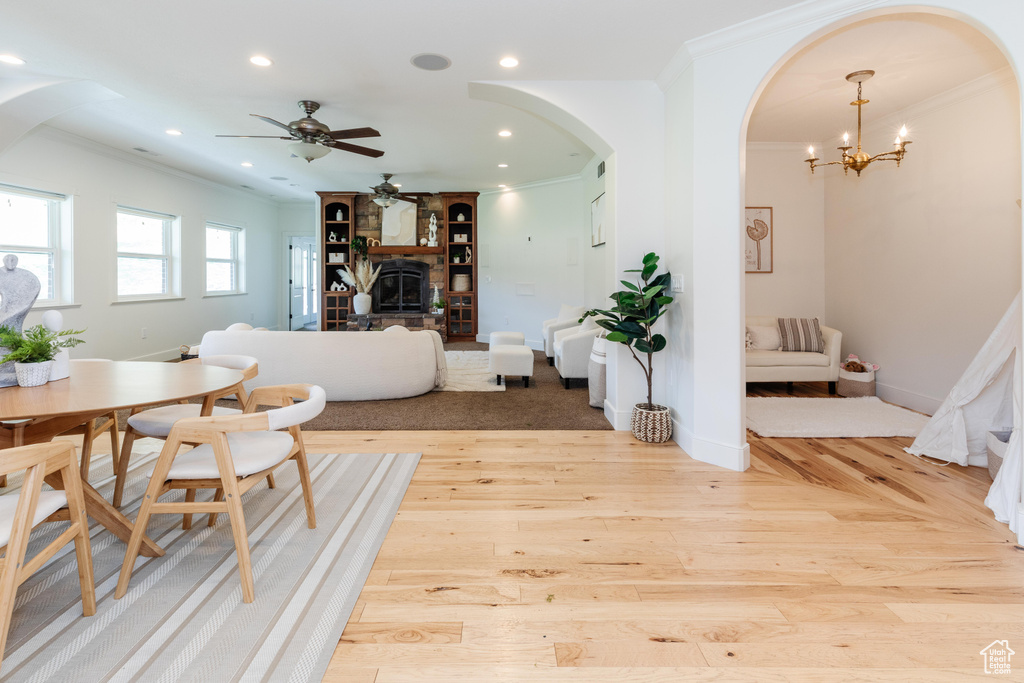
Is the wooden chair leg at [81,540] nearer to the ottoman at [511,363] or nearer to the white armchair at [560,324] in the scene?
the ottoman at [511,363]

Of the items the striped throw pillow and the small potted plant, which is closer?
the small potted plant

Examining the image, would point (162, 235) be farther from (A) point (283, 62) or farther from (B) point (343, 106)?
(A) point (283, 62)

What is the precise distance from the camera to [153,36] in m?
3.29

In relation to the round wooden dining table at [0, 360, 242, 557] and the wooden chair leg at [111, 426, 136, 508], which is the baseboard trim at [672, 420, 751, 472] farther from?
the wooden chair leg at [111, 426, 136, 508]

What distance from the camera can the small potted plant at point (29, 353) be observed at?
6.59 ft

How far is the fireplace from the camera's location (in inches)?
374

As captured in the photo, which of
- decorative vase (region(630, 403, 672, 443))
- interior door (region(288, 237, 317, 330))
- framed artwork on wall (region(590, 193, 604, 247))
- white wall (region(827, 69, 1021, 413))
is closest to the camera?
decorative vase (region(630, 403, 672, 443))

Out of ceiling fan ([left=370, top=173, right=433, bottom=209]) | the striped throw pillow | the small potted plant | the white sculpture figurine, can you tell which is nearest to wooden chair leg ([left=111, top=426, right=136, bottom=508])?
the small potted plant

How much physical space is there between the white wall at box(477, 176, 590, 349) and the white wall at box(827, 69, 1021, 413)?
342cm

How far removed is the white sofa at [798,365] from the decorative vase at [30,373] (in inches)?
212

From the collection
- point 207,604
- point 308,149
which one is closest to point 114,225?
point 308,149

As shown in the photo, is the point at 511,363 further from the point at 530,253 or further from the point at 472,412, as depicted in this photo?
the point at 530,253

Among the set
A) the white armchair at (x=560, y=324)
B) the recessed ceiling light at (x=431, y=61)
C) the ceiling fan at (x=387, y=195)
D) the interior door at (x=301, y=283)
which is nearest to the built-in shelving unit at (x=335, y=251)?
the interior door at (x=301, y=283)

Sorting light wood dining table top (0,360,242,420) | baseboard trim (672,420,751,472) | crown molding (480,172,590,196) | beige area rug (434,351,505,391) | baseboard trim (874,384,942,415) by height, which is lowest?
baseboard trim (672,420,751,472)
